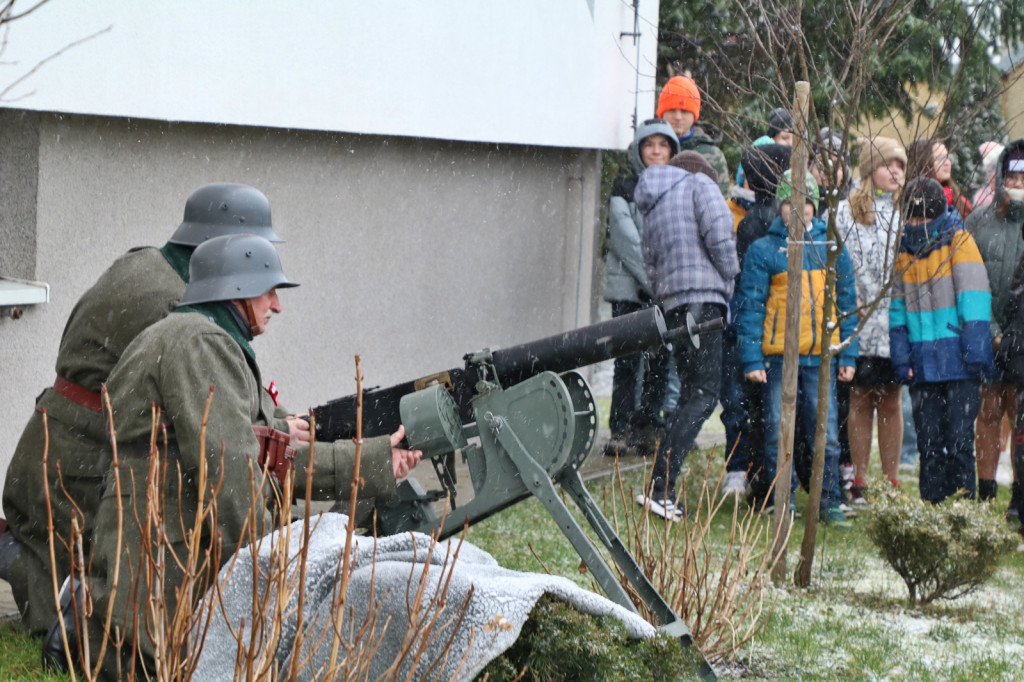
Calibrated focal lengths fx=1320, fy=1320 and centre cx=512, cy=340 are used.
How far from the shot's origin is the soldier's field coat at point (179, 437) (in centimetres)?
406

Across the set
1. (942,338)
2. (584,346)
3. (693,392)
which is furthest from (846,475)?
(584,346)

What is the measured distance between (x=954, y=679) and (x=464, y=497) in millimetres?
3761

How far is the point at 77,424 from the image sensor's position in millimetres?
4949

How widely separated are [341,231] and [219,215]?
13.6 feet

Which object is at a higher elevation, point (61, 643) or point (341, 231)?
point (341, 231)

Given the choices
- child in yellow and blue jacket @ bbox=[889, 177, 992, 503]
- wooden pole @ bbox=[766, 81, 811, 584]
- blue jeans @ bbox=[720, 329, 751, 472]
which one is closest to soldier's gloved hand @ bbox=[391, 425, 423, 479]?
wooden pole @ bbox=[766, 81, 811, 584]

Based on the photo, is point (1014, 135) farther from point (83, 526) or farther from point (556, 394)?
point (83, 526)

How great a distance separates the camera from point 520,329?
37.5ft

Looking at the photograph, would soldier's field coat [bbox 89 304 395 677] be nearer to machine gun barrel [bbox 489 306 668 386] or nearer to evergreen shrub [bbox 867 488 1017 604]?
machine gun barrel [bbox 489 306 668 386]

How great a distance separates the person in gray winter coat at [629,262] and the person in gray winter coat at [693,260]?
20.4 inches

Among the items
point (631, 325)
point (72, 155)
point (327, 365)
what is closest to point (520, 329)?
point (327, 365)

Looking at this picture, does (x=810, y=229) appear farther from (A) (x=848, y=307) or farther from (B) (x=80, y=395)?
(B) (x=80, y=395)

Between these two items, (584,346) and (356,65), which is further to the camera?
(356,65)

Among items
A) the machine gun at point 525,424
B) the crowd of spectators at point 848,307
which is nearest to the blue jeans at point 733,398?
the crowd of spectators at point 848,307
